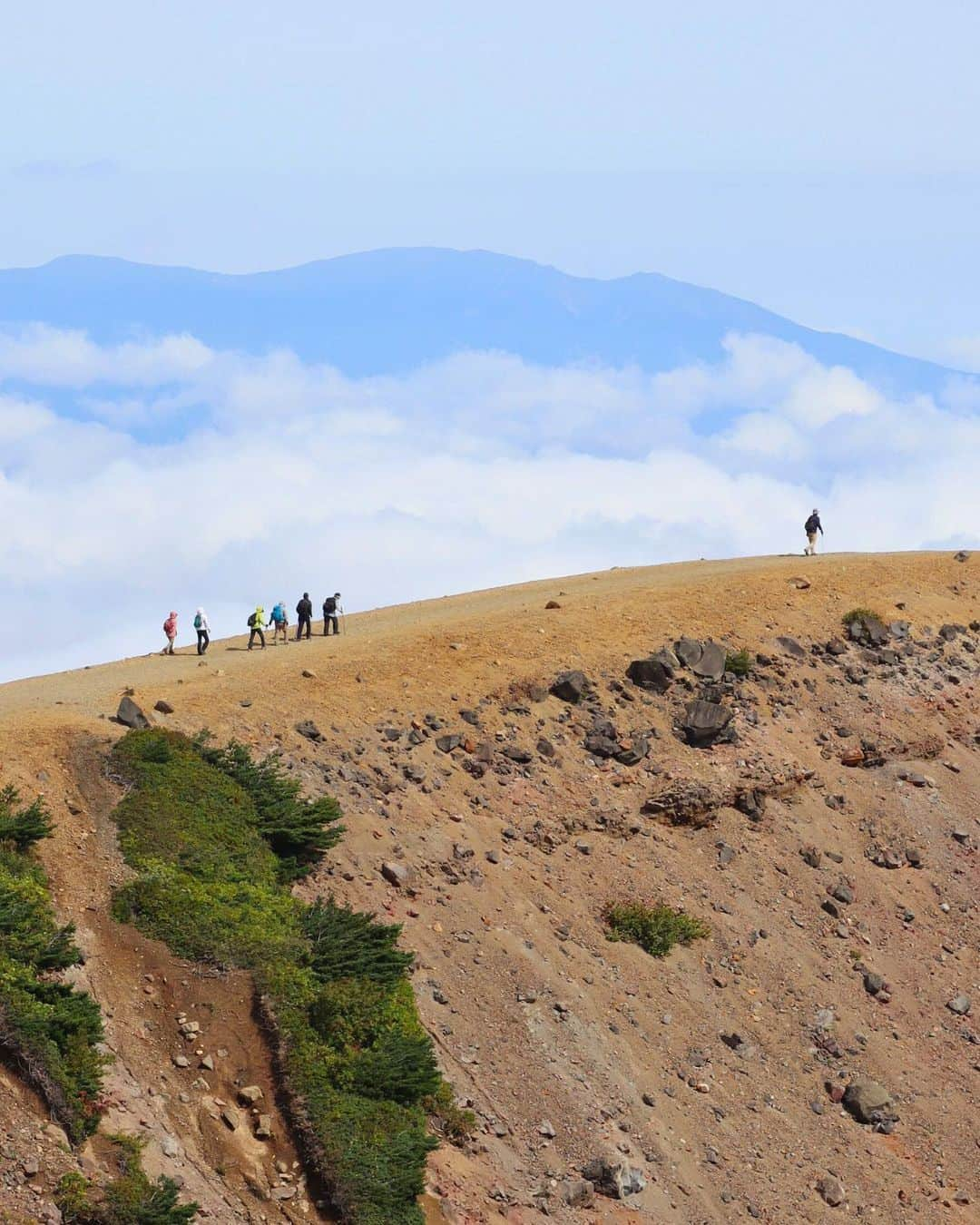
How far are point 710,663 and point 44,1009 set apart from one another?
21794mm

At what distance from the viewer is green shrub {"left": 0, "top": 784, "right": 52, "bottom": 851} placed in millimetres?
25938

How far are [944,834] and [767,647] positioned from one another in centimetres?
670

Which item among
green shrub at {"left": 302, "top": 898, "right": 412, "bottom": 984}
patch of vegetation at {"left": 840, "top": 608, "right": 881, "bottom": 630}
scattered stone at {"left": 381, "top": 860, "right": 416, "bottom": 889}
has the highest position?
patch of vegetation at {"left": 840, "top": 608, "right": 881, "bottom": 630}

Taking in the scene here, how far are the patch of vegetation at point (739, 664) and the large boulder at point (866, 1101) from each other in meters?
12.0

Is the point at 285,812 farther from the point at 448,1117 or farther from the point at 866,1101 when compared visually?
the point at 866,1101

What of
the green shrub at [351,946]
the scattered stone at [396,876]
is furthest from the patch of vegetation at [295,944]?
the scattered stone at [396,876]

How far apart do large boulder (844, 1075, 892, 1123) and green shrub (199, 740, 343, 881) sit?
458 inches

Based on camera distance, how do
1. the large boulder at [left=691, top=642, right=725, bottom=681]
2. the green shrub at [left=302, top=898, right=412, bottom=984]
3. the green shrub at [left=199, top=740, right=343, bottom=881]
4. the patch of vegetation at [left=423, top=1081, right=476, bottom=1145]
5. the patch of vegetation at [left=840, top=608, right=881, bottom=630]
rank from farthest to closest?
1. the patch of vegetation at [left=840, top=608, right=881, bottom=630]
2. the large boulder at [left=691, top=642, right=725, bottom=681]
3. the green shrub at [left=199, top=740, right=343, bottom=881]
4. the green shrub at [left=302, top=898, right=412, bottom=984]
5. the patch of vegetation at [left=423, top=1081, right=476, bottom=1145]

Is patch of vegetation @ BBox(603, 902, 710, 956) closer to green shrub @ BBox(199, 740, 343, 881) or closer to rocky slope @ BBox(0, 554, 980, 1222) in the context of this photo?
rocky slope @ BBox(0, 554, 980, 1222)

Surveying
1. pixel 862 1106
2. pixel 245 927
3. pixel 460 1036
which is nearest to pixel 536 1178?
pixel 460 1036

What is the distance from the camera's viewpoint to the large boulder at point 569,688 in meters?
37.1

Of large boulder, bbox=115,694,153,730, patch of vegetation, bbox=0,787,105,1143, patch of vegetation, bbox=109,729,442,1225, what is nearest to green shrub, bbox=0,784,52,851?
patch of vegetation, bbox=0,787,105,1143

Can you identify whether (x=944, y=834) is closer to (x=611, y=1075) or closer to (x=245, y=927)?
(x=611, y=1075)

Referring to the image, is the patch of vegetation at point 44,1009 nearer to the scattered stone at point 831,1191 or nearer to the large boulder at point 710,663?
the scattered stone at point 831,1191
